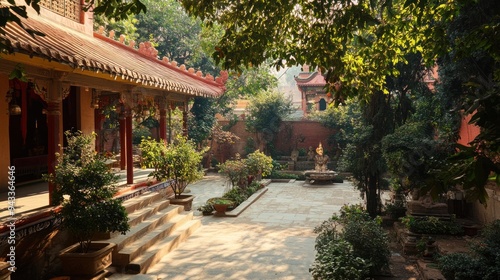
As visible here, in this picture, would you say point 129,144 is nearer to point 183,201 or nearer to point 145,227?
point 183,201

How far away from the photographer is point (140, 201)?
927cm

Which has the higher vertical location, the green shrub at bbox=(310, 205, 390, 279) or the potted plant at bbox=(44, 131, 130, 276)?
the potted plant at bbox=(44, 131, 130, 276)

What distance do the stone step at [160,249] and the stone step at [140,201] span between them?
0.92m

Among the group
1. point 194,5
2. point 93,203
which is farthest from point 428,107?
point 93,203

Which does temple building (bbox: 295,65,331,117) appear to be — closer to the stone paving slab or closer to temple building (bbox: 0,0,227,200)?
the stone paving slab

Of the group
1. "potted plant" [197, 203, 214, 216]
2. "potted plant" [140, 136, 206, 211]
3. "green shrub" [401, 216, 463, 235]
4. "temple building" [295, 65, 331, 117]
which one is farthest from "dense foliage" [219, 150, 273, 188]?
"temple building" [295, 65, 331, 117]

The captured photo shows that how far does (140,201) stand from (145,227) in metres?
1.12

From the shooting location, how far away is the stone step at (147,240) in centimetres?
696

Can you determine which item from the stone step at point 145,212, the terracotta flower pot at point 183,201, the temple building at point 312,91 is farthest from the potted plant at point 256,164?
the temple building at point 312,91

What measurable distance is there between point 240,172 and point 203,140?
759cm

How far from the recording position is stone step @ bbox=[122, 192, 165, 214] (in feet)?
28.6

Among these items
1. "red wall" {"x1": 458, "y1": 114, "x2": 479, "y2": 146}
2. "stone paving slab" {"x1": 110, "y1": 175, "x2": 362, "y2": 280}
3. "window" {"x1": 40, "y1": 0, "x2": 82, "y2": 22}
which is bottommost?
"stone paving slab" {"x1": 110, "y1": 175, "x2": 362, "y2": 280}

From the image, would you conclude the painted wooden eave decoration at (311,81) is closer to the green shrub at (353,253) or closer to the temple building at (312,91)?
the temple building at (312,91)

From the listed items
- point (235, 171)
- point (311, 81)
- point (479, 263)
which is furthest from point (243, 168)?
point (311, 81)
